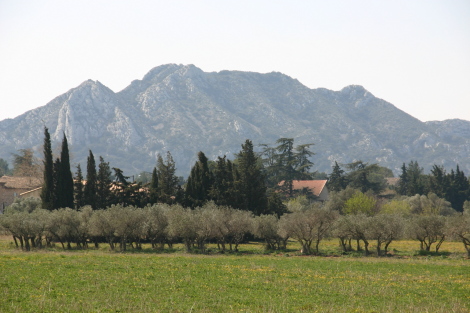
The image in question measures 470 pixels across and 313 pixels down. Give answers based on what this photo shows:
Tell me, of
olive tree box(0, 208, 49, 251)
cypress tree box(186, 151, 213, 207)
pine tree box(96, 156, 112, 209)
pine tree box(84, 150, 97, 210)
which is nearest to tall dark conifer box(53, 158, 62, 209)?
pine tree box(84, 150, 97, 210)

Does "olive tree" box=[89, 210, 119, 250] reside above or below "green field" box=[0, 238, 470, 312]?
above

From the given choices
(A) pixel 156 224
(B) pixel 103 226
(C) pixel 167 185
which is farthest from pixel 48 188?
(C) pixel 167 185

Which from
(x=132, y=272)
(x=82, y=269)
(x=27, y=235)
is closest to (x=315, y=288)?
(x=132, y=272)

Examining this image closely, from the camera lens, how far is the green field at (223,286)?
27.6 metres

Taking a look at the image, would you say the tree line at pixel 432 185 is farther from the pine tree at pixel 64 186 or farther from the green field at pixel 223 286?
the green field at pixel 223 286

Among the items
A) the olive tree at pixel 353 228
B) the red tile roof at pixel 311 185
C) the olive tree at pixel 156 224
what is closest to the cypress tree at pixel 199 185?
the olive tree at pixel 156 224

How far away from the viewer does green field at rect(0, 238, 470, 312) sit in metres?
27.6

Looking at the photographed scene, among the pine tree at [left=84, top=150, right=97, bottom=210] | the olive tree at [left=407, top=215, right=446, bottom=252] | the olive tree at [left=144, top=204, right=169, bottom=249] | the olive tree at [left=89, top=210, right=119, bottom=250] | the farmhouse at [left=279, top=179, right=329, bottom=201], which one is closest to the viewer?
the olive tree at [left=89, top=210, right=119, bottom=250]

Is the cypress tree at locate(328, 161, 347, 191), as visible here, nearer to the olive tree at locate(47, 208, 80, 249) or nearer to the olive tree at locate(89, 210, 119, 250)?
the olive tree at locate(89, 210, 119, 250)

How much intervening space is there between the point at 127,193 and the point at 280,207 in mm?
25181

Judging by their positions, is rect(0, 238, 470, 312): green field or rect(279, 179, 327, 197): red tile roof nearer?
rect(0, 238, 470, 312): green field

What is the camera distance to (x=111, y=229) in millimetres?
64312

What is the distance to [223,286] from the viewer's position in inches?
1320

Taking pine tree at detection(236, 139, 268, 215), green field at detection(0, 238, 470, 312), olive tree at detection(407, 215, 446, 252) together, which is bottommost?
green field at detection(0, 238, 470, 312)
